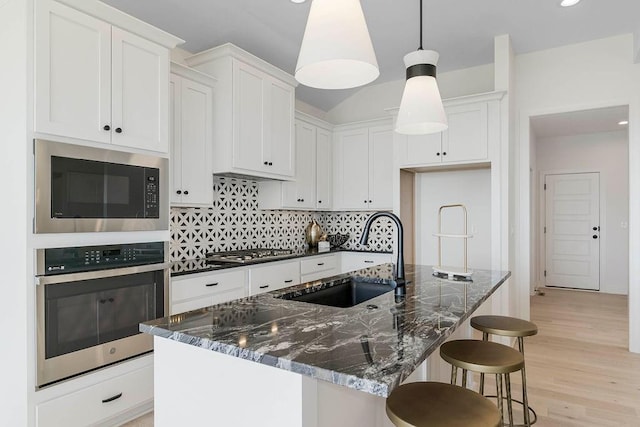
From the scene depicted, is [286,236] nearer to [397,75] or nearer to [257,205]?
[257,205]

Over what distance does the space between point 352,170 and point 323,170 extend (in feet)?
1.21

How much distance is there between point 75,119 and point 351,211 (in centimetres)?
355

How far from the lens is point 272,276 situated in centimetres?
350

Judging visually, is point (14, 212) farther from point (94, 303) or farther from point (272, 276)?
point (272, 276)

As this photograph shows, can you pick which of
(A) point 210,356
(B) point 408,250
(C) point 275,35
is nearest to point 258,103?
(C) point 275,35

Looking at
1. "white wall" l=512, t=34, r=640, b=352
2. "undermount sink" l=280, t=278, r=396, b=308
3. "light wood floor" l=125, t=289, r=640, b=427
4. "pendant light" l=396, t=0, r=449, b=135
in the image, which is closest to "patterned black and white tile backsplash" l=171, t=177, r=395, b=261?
"light wood floor" l=125, t=289, r=640, b=427

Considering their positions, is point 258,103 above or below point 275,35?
below

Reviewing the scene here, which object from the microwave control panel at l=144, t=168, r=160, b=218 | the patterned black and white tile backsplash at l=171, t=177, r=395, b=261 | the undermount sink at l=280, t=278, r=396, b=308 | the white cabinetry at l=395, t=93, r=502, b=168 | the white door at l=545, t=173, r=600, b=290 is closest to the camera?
the undermount sink at l=280, t=278, r=396, b=308

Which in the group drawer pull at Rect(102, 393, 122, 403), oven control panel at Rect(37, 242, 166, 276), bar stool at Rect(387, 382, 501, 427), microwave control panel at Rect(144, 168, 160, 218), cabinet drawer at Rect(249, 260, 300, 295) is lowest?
drawer pull at Rect(102, 393, 122, 403)

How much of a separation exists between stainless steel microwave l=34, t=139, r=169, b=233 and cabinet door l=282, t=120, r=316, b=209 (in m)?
1.84

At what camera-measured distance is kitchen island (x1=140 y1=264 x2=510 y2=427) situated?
993mm

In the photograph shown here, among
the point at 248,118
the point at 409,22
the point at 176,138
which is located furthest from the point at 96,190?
the point at 409,22

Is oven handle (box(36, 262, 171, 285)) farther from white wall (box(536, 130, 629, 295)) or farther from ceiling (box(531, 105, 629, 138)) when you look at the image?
white wall (box(536, 130, 629, 295))

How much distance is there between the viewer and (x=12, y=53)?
1981 millimetres
